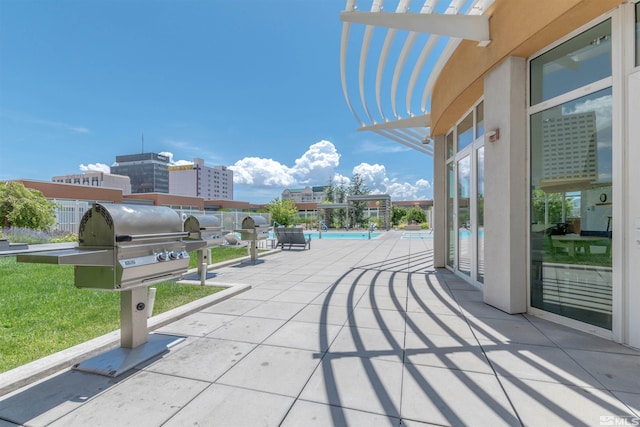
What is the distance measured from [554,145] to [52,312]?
7.08 metres

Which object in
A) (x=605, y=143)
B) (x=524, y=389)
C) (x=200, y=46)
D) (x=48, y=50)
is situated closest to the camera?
(x=524, y=389)

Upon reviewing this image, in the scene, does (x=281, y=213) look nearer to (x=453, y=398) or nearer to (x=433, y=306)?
(x=433, y=306)

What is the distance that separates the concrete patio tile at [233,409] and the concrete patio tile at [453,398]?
86 cm

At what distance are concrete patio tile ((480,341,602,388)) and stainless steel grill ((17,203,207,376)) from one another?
3150 millimetres

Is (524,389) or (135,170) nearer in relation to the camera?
(524,389)

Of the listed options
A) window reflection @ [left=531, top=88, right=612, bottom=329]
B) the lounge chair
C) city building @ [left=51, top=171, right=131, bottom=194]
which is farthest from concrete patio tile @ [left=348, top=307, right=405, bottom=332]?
city building @ [left=51, top=171, right=131, bottom=194]

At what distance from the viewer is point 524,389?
2135 mm

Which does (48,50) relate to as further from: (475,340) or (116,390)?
(475,340)

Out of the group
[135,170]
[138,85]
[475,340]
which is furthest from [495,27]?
[135,170]

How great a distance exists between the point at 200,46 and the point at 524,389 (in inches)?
577

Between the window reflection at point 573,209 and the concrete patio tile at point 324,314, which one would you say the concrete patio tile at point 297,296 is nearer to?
the concrete patio tile at point 324,314

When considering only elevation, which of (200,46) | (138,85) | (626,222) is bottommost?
(626,222)

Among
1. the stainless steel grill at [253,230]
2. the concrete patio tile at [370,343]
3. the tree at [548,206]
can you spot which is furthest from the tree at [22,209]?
the tree at [548,206]

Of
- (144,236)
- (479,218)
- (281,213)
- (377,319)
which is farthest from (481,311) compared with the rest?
(281,213)
